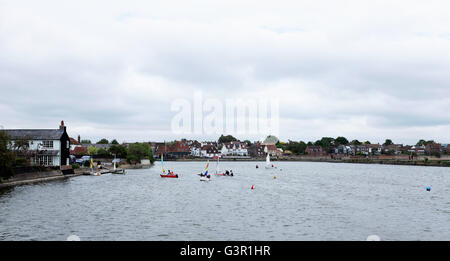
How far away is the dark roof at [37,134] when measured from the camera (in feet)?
305

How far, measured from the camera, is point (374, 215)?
138ft

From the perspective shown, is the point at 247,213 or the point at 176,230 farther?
the point at 247,213

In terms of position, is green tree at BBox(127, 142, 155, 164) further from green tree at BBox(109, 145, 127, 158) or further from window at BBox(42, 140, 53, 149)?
window at BBox(42, 140, 53, 149)

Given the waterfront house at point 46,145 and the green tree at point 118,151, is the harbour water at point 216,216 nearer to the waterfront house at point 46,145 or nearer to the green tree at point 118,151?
the waterfront house at point 46,145

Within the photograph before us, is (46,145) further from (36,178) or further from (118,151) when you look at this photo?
(118,151)

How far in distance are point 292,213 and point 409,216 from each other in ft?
39.6

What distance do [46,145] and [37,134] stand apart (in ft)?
14.1

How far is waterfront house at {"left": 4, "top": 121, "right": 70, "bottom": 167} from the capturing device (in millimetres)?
90125

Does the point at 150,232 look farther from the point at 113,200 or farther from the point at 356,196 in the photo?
the point at 356,196

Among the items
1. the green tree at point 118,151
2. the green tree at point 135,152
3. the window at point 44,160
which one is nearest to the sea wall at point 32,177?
the window at point 44,160

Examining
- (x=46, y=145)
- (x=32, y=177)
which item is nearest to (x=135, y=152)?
(x=46, y=145)
